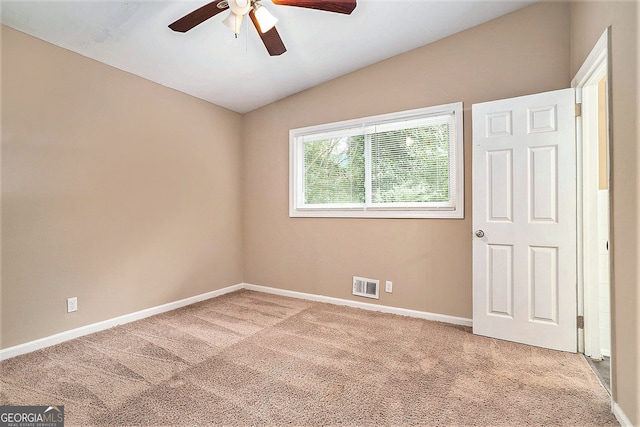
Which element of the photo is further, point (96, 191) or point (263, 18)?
point (96, 191)

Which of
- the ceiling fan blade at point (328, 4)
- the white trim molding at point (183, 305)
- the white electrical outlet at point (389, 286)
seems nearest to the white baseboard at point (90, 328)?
the white trim molding at point (183, 305)

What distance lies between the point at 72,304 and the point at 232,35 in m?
2.76

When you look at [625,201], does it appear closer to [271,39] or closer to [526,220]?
[526,220]

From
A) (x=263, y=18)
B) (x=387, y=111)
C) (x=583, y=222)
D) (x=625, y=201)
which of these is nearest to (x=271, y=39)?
(x=263, y=18)

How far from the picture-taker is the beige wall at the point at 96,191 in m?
2.36

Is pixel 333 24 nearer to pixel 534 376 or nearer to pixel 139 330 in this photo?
pixel 534 376

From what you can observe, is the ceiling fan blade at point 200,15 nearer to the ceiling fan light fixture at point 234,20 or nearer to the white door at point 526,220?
the ceiling fan light fixture at point 234,20

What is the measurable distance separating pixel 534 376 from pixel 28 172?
4045mm

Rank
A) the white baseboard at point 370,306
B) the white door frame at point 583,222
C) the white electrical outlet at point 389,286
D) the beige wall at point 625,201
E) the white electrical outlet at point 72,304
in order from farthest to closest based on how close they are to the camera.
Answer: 1. the white electrical outlet at point 389,286
2. the white baseboard at point 370,306
3. the white electrical outlet at point 72,304
4. the white door frame at point 583,222
5. the beige wall at point 625,201

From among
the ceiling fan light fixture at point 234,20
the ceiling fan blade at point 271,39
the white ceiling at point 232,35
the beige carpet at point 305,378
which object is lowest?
the beige carpet at point 305,378

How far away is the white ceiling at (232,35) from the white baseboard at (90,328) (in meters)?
2.47

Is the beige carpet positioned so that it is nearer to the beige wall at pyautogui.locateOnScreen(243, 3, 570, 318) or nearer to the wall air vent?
the wall air vent

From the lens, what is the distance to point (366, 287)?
3443mm

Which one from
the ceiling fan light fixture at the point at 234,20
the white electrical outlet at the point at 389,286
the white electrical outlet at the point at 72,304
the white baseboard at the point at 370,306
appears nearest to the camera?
the ceiling fan light fixture at the point at 234,20
